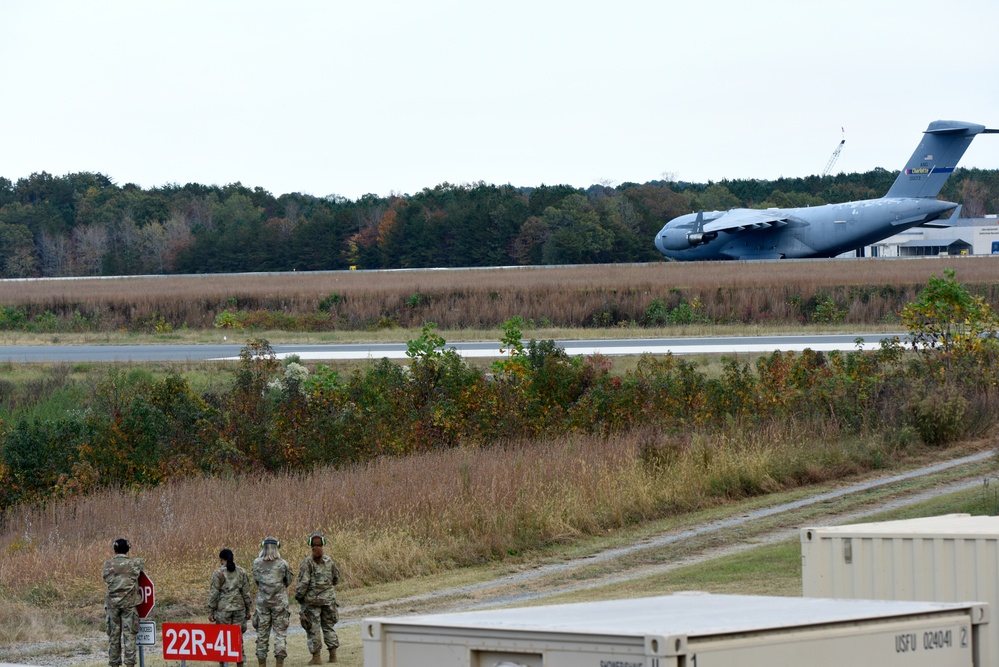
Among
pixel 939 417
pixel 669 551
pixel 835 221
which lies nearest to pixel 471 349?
pixel 939 417

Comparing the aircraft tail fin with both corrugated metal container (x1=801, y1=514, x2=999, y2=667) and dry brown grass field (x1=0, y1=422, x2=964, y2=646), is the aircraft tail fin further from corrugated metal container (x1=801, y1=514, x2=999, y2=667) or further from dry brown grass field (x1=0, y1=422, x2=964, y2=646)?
corrugated metal container (x1=801, y1=514, x2=999, y2=667)

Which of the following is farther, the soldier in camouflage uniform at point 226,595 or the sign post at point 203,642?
the soldier in camouflage uniform at point 226,595

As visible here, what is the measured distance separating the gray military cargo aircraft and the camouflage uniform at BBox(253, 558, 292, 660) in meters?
57.7

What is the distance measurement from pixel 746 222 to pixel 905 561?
6309cm

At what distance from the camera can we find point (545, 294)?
52281mm

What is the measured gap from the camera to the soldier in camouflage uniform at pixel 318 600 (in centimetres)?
1164

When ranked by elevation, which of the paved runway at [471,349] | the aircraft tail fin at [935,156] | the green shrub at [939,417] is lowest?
the green shrub at [939,417]

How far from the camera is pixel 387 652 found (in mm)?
4586

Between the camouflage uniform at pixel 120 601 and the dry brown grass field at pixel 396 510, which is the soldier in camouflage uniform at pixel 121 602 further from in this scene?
the dry brown grass field at pixel 396 510

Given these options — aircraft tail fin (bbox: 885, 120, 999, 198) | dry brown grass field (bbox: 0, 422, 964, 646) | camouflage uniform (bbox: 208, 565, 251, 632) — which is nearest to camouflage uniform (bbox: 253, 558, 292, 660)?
camouflage uniform (bbox: 208, 565, 251, 632)

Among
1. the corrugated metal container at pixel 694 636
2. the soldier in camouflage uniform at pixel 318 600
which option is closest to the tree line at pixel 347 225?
→ the soldier in camouflage uniform at pixel 318 600

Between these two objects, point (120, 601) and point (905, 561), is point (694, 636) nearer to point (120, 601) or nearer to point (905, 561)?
point (905, 561)

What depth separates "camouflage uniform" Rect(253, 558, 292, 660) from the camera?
1147 centimetres

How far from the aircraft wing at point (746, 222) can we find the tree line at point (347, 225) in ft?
81.6
